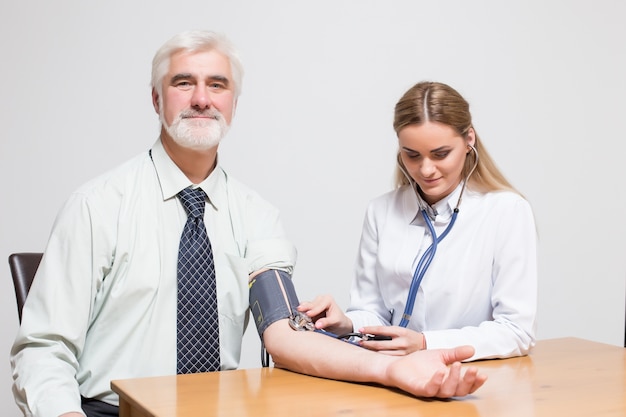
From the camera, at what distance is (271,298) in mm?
2146

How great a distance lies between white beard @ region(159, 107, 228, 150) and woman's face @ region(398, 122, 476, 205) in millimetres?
543

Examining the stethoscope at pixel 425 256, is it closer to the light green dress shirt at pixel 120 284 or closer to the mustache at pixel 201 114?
the light green dress shirt at pixel 120 284

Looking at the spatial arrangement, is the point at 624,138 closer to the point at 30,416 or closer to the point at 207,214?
the point at 207,214

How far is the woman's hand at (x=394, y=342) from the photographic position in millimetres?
1948

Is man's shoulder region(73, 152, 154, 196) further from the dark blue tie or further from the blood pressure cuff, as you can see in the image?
the blood pressure cuff

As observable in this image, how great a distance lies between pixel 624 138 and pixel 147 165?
118 inches

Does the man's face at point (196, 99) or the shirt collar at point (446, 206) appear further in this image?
the shirt collar at point (446, 206)

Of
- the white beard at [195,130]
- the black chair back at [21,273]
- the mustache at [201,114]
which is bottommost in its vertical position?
the black chair back at [21,273]

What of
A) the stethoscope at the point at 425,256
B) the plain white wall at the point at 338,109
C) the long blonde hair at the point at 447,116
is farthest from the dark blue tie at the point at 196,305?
the plain white wall at the point at 338,109

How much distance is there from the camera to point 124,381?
174cm

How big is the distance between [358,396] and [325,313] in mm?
518

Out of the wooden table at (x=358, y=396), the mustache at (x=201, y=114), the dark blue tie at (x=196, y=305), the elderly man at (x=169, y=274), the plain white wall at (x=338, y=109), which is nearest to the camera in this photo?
the wooden table at (x=358, y=396)

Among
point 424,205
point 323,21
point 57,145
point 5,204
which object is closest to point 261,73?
point 323,21

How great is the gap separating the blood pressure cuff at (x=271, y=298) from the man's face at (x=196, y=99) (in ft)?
1.25
